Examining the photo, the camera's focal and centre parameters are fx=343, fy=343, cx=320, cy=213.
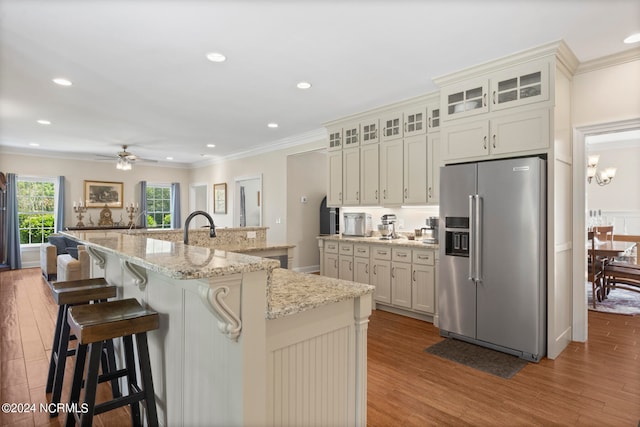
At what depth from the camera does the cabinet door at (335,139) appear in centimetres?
525

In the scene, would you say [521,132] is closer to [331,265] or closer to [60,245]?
[331,265]

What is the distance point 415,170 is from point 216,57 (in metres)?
2.57

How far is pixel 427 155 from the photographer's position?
415 centimetres

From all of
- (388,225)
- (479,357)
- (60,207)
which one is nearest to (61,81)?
(388,225)

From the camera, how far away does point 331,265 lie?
498 centimetres

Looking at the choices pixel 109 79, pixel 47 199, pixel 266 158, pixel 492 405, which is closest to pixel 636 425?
pixel 492 405

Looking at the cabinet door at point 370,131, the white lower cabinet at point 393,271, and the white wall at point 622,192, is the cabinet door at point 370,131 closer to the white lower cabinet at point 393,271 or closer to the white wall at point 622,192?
the white lower cabinet at point 393,271

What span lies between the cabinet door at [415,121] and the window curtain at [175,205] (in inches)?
293

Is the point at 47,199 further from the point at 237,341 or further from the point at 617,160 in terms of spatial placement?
the point at 617,160

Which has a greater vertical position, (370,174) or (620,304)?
(370,174)

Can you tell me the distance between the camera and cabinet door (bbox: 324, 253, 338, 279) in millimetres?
4918

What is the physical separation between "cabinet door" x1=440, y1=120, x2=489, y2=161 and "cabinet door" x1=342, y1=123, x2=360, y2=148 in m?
1.58

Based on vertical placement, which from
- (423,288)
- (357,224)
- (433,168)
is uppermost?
(433,168)

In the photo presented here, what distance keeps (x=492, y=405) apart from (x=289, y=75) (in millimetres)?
3314
